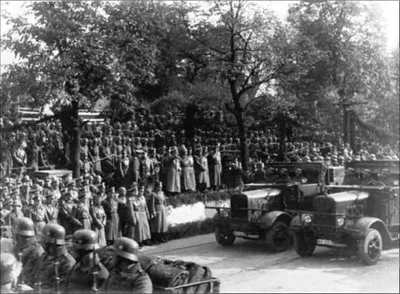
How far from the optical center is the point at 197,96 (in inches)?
706

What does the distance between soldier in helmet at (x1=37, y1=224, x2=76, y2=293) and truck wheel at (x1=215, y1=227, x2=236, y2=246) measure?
273 inches

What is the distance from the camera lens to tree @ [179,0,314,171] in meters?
17.1

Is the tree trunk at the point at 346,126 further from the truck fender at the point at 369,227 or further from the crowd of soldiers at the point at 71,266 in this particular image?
the crowd of soldiers at the point at 71,266

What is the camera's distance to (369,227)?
38.8 feet

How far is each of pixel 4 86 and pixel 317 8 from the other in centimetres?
1329

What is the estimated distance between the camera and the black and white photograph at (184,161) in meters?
9.08

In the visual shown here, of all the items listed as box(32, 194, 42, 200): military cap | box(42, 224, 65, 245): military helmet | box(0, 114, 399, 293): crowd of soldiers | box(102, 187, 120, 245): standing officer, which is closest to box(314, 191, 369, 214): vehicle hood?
box(0, 114, 399, 293): crowd of soldiers

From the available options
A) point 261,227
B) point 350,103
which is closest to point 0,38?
A: point 261,227

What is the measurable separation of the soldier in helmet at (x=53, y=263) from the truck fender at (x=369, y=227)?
6.52 m

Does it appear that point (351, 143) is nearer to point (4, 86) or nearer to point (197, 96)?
point (197, 96)

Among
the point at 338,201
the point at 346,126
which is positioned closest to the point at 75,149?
the point at 338,201

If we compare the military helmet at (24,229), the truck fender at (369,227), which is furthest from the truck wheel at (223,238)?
the military helmet at (24,229)

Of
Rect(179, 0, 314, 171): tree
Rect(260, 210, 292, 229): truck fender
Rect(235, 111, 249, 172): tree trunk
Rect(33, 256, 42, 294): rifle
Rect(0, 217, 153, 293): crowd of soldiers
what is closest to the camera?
Rect(0, 217, 153, 293): crowd of soldiers

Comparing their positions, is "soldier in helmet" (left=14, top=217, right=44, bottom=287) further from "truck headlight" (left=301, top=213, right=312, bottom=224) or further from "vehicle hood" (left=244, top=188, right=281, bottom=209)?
"vehicle hood" (left=244, top=188, right=281, bottom=209)
